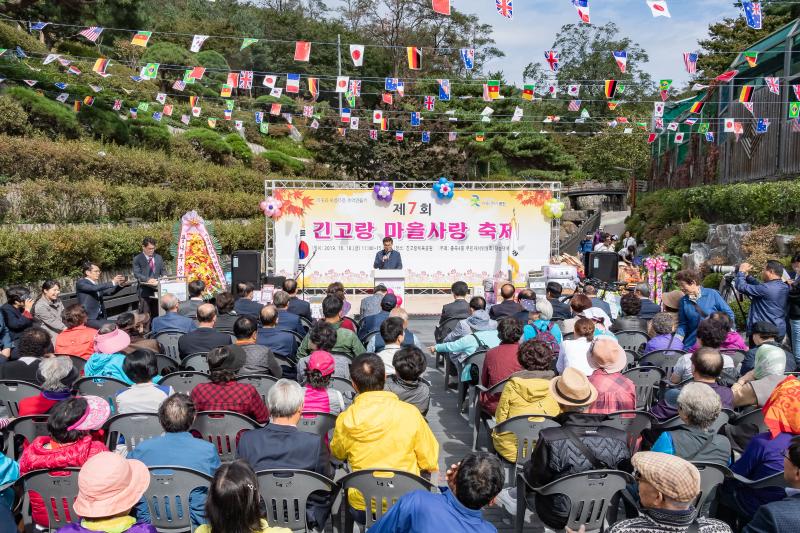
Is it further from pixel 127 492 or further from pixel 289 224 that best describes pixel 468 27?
pixel 127 492

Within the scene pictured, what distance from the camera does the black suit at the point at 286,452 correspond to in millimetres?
2713

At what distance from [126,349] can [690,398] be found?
3.97m

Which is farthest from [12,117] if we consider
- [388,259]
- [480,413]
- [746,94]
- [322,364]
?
[746,94]

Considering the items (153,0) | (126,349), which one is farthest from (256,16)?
(126,349)

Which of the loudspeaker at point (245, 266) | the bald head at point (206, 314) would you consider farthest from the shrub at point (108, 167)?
the bald head at point (206, 314)

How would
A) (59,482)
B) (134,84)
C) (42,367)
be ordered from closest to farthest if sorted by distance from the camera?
(59,482), (42,367), (134,84)

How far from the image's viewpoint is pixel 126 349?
455 cm

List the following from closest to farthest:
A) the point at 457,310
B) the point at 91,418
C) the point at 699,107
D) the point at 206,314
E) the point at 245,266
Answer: the point at 91,418, the point at 206,314, the point at 457,310, the point at 245,266, the point at 699,107

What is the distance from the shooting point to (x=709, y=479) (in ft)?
8.82

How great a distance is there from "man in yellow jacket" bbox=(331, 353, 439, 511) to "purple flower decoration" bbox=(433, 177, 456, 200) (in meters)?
9.49

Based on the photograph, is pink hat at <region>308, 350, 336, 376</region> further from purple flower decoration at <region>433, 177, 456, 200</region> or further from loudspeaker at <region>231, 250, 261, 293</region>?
purple flower decoration at <region>433, 177, 456, 200</region>

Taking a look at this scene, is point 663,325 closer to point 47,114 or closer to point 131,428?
point 131,428

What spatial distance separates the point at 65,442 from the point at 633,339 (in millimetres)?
4836

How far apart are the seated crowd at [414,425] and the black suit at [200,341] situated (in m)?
0.02
